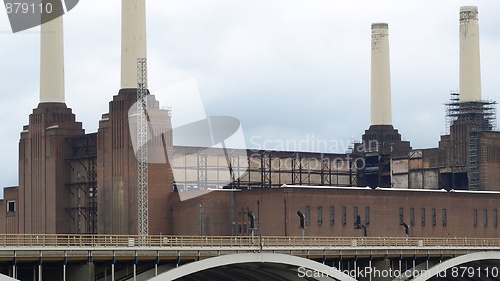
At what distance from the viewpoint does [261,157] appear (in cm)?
15012

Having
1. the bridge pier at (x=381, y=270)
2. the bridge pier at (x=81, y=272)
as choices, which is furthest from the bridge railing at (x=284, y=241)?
the bridge pier at (x=81, y=272)

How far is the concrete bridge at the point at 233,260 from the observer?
8199 cm

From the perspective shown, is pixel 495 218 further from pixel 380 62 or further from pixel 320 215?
pixel 320 215

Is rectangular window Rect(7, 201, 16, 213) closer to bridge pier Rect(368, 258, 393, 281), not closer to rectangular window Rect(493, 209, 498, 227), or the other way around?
rectangular window Rect(493, 209, 498, 227)

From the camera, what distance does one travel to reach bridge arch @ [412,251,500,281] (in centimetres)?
10806

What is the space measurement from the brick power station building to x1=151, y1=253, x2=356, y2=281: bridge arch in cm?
2966

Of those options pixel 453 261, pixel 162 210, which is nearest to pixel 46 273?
pixel 453 261

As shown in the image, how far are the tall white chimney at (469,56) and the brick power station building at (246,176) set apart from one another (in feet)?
0.40

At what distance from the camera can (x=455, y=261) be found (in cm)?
10969

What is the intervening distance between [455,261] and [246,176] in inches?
1678

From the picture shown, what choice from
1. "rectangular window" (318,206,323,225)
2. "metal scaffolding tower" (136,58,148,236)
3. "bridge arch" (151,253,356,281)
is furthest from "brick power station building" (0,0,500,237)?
"bridge arch" (151,253,356,281)

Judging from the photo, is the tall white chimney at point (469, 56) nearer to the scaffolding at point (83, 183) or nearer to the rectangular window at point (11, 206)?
the scaffolding at point (83, 183)

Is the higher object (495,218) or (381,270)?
(495,218)

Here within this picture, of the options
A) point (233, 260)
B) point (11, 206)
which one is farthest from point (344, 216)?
point (233, 260)
